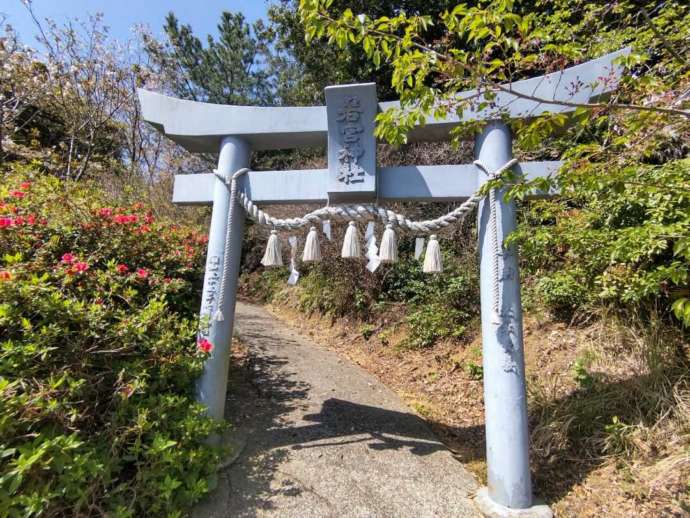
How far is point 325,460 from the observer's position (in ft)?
8.80

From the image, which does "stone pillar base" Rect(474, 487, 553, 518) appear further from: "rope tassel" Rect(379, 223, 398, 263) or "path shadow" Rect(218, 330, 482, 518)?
"rope tassel" Rect(379, 223, 398, 263)

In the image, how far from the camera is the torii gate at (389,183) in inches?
88.9

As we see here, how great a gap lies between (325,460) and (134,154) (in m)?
9.82

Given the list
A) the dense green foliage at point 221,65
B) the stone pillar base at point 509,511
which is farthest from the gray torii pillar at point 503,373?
the dense green foliage at point 221,65

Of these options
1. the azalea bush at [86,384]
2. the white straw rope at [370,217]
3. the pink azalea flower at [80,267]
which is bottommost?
the azalea bush at [86,384]

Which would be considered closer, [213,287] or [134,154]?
[213,287]

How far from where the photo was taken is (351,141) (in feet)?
8.45

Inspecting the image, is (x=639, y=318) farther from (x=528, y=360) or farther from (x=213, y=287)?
(x=213, y=287)

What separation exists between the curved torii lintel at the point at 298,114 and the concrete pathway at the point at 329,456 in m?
2.60

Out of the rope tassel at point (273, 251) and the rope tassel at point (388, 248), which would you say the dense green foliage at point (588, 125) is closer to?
the rope tassel at point (388, 248)

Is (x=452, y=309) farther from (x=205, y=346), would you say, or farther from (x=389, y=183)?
(x=205, y=346)

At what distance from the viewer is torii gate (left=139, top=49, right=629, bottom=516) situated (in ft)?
7.41

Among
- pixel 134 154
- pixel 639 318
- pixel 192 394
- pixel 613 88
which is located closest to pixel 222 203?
pixel 192 394

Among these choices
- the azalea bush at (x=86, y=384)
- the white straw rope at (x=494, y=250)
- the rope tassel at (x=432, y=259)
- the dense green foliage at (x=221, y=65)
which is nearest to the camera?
the azalea bush at (x=86, y=384)
